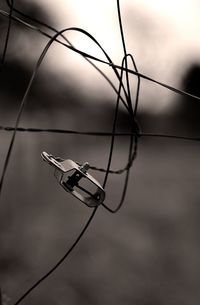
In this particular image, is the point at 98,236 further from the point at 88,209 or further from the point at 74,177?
the point at 74,177

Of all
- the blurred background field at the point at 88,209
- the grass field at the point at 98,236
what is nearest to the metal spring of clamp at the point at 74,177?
the blurred background field at the point at 88,209

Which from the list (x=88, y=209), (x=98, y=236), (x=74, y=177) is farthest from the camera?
(x=88, y=209)

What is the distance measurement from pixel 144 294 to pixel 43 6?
143 inches

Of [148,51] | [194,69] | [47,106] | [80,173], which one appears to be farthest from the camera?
[194,69]

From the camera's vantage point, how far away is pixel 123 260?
4.37 m

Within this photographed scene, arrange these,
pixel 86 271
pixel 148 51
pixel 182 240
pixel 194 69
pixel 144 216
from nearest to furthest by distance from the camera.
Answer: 1. pixel 86 271
2. pixel 182 240
3. pixel 144 216
4. pixel 148 51
5. pixel 194 69

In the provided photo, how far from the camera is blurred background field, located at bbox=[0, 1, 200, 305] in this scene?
3.90 metres

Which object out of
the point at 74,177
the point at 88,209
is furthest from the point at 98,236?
the point at 74,177

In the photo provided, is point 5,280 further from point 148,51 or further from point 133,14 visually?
point 133,14

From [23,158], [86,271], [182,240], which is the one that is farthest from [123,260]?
[23,158]

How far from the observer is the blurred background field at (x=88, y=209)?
3.90 m

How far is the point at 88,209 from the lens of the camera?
5.43 m

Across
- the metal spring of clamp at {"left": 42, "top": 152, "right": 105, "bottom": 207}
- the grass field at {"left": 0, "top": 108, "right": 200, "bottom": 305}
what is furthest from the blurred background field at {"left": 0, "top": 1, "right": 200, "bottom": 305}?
the metal spring of clamp at {"left": 42, "top": 152, "right": 105, "bottom": 207}

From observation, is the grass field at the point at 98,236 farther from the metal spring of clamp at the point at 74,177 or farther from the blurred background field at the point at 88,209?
the metal spring of clamp at the point at 74,177
